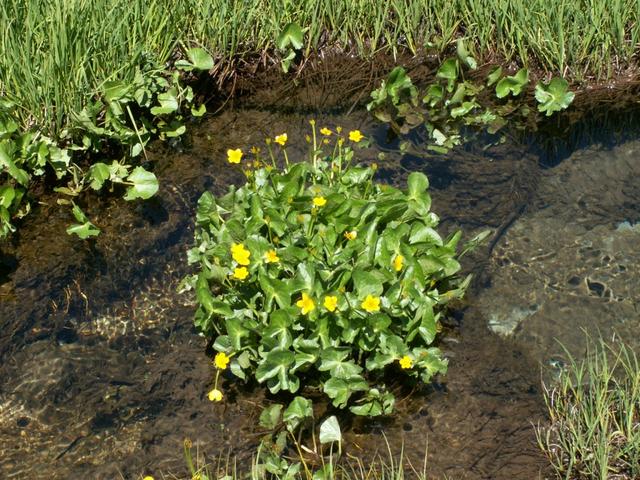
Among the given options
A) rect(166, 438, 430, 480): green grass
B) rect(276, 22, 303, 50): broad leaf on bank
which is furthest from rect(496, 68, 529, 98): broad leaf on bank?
rect(166, 438, 430, 480): green grass

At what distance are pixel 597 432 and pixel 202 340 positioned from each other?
5.42ft

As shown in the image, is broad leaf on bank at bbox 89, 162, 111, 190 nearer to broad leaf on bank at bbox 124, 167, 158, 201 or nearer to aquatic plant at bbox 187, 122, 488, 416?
broad leaf on bank at bbox 124, 167, 158, 201

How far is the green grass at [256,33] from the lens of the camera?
4512 mm

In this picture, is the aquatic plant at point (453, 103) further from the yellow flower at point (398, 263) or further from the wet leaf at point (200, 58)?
the yellow flower at point (398, 263)

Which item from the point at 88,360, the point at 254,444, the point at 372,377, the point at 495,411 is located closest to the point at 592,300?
the point at 495,411

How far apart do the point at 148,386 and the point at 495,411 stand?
4.64ft

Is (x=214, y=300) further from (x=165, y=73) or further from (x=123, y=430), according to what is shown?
(x=165, y=73)

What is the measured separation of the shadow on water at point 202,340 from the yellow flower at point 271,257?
0.54 metres

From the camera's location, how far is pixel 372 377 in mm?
3689

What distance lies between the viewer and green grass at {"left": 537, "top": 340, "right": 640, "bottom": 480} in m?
3.21

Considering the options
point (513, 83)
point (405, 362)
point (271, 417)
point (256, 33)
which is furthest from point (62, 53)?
point (513, 83)

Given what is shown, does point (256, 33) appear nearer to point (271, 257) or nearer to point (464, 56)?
point (464, 56)

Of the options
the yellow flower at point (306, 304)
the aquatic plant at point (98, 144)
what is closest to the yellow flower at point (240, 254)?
the yellow flower at point (306, 304)

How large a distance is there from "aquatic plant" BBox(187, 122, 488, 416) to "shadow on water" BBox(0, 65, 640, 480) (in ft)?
0.61
